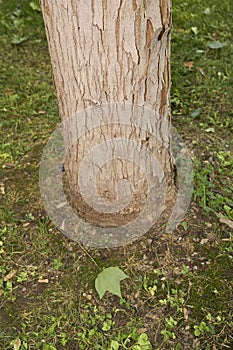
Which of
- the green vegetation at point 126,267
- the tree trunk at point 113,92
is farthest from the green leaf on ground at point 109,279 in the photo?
the tree trunk at point 113,92

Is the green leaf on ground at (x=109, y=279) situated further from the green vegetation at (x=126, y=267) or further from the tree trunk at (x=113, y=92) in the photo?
the tree trunk at (x=113, y=92)

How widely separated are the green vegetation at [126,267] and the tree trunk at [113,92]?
0.22m

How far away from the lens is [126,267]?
2.23m

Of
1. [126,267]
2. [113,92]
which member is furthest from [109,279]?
[113,92]

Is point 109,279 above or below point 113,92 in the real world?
below

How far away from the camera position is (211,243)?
2305 mm

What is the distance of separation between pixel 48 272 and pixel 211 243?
Answer: 2.55ft

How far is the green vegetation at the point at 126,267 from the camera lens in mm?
2039

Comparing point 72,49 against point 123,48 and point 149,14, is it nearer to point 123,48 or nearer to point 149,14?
point 123,48

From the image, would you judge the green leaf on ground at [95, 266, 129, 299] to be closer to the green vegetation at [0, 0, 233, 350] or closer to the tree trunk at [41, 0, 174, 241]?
the green vegetation at [0, 0, 233, 350]

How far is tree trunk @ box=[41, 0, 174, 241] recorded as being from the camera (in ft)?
5.80

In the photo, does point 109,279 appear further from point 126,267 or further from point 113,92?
point 113,92

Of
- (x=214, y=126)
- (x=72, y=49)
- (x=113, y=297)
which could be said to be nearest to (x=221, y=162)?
(x=214, y=126)

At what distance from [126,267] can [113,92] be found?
805mm
